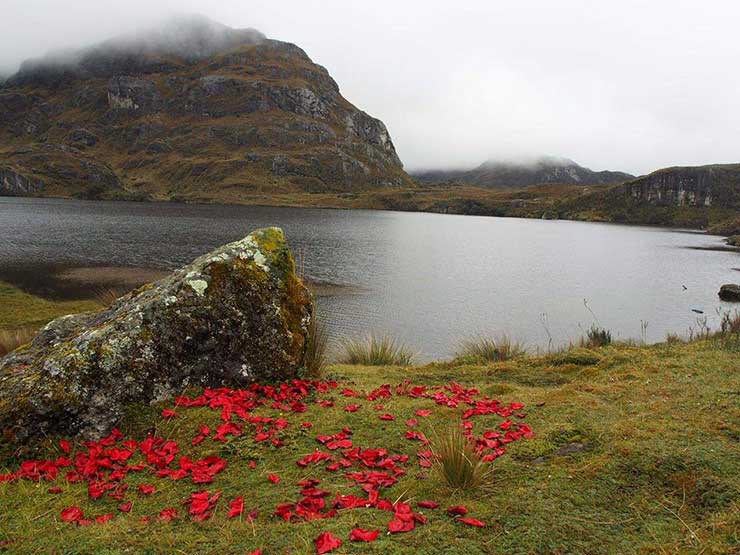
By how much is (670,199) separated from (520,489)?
21830 cm

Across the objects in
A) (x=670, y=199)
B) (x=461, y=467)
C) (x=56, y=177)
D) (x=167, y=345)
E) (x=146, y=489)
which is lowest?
(x=146, y=489)

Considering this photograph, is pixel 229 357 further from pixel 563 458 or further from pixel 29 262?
pixel 29 262

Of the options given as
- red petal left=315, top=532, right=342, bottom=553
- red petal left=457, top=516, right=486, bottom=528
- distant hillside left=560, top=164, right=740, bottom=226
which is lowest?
red petal left=457, top=516, right=486, bottom=528

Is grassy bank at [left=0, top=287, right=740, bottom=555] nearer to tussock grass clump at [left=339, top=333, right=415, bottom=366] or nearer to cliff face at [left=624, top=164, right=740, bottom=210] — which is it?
tussock grass clump at [left=339, top=333, right=415, bottom=366]

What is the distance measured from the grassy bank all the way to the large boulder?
1.26 ft

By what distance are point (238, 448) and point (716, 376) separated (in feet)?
24.0

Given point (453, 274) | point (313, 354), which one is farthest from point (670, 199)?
point (313, 354)

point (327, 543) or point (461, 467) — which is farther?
point (461, 467)

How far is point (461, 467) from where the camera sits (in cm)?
462

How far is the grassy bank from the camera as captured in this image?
3.76m

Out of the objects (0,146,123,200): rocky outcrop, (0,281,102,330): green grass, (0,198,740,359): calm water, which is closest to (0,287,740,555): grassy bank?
(0,198,740,359): calm water

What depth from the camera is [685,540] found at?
358 centimetres

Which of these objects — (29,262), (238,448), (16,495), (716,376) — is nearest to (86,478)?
(16,495)

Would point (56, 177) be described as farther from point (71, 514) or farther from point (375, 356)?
point (71, 514)
